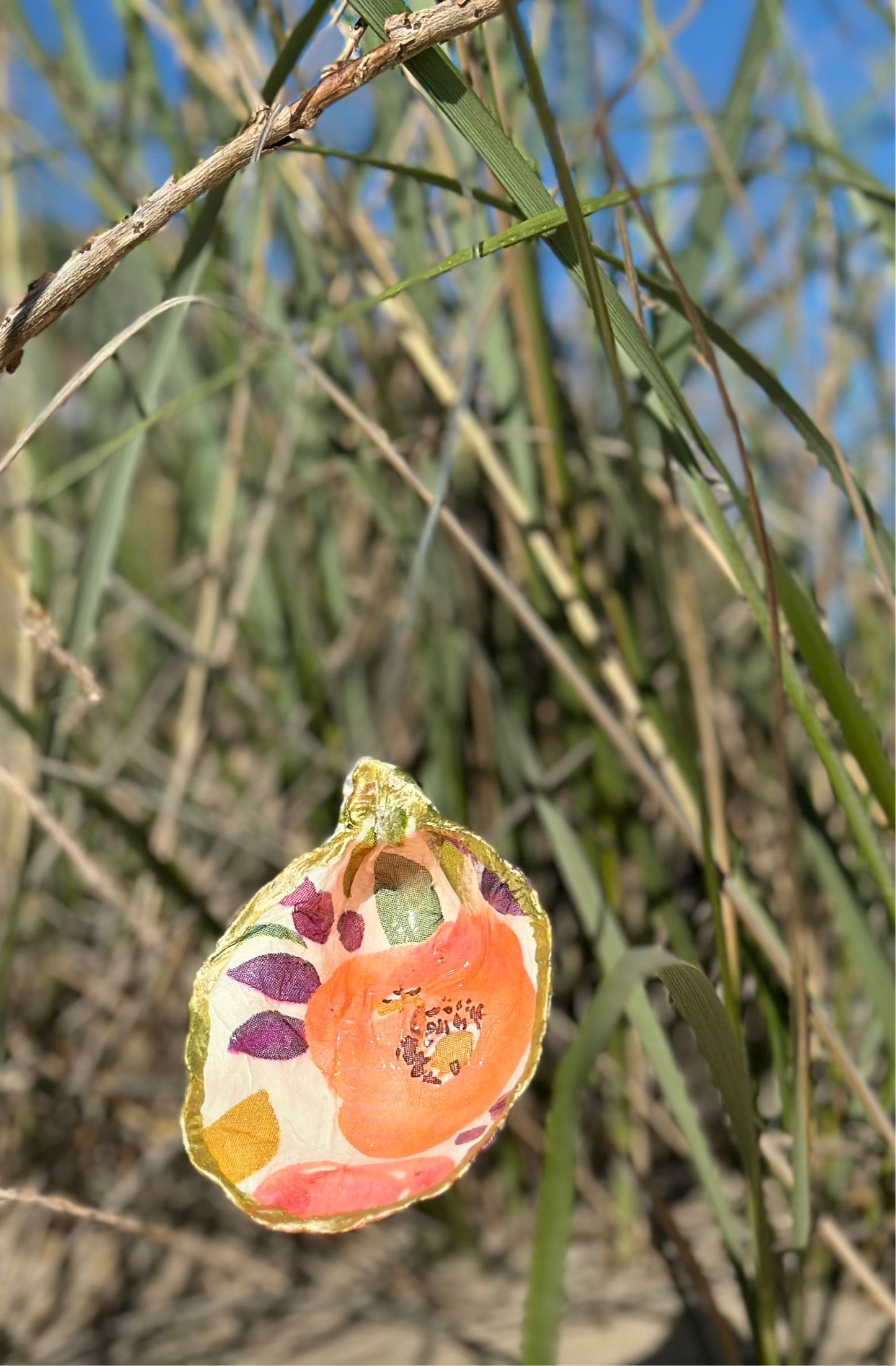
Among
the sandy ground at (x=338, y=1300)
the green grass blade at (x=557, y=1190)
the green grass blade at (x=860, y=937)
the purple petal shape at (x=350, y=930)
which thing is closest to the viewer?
the green grass blade at (x=557, y=1190)

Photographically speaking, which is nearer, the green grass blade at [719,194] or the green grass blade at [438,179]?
the green grass blade at [438,179]

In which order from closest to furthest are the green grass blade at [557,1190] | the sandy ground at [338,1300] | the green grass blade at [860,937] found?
the green grass blade at [557,1190]
the green grass blade at [860,937]
the sandy ground at [338,1300]

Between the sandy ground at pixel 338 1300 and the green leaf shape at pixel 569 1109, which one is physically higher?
the green leaf shape at pixel 569 1109

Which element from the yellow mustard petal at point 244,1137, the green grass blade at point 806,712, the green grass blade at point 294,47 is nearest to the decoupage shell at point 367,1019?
the yellow mustard petal at point 244,1137

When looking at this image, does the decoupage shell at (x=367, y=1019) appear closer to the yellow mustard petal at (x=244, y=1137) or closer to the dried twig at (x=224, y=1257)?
the yellow mustard petal at (x=244, y=1137)

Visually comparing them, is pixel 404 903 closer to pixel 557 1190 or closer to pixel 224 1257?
pixel 557 1190

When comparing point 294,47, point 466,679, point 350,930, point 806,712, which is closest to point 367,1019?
point 350,930
